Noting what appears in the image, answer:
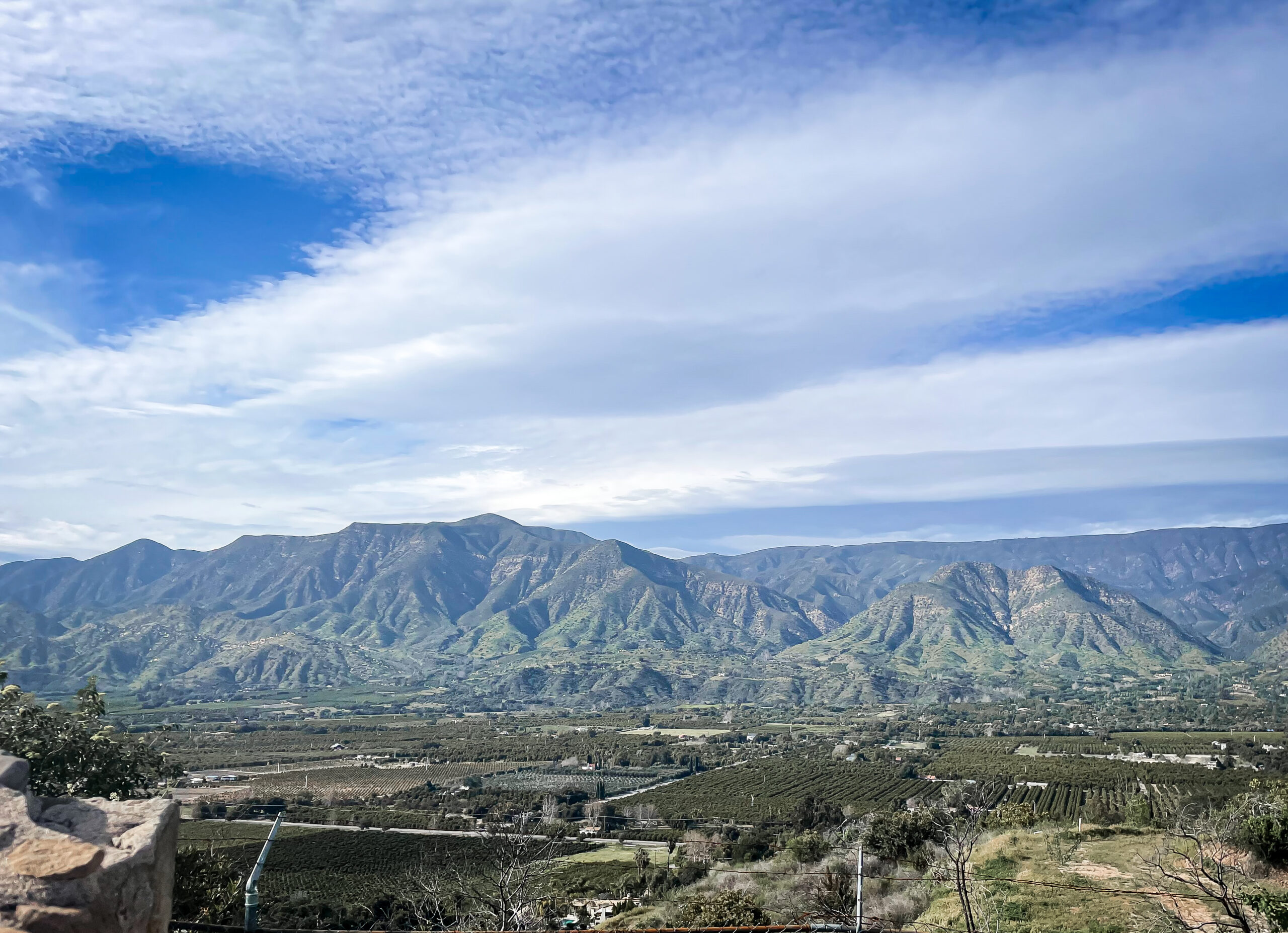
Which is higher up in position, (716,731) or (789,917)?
(789,917)

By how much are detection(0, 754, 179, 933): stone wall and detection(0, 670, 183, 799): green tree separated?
10007 millimetres

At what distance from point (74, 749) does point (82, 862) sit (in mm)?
12273

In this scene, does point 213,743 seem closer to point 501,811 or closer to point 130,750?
point 501,811

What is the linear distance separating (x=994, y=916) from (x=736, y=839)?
4047 cm

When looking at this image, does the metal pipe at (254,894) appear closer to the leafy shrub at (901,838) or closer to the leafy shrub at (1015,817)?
the leafy shrub at (901,838)

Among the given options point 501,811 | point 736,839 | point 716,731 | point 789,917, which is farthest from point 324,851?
point 716,731

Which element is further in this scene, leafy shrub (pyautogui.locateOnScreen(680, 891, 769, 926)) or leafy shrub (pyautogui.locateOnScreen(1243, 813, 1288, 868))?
leafy shrub (pyautogui.locateOnScreen(680, 891, 769, 926))

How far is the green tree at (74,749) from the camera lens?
14.6m

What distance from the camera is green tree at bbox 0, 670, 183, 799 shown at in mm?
14609

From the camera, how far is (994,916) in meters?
19.4

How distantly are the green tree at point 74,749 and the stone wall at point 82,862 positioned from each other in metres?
10.0

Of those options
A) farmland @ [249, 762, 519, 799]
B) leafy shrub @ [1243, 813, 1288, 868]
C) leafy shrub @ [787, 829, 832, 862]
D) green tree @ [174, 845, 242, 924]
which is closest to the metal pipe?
green tree @ [174, 845, 242, 924]

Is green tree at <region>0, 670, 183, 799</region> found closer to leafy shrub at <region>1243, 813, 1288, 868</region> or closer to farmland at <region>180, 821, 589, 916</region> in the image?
farmland at <region>180, 821, 589, 916</region>

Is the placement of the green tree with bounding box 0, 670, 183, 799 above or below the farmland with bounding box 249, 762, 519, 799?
above
